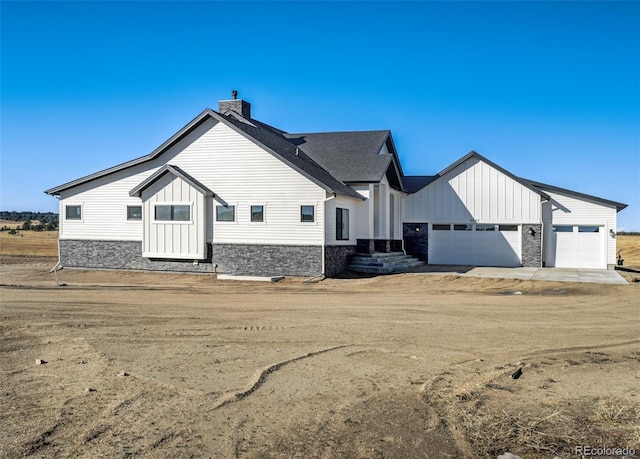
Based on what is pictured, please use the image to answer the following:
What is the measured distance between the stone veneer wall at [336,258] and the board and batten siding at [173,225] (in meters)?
5.01

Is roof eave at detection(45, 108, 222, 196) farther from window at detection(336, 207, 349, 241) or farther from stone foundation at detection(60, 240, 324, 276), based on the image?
window at detection(336, 207, 349, 241)

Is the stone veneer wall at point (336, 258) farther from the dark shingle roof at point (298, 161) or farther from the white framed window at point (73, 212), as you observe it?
the white framed window at point (73, 212)

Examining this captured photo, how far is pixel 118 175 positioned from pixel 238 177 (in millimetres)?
5691

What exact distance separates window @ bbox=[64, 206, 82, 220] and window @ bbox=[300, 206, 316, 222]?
34.6ft

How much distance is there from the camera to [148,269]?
24.4 m

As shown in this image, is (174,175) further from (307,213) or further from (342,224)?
(342,224)

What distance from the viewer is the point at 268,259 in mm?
22656

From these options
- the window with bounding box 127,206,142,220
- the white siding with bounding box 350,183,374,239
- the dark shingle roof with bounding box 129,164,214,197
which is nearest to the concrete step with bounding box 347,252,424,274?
the white siding with bounding box 350,183,374,239

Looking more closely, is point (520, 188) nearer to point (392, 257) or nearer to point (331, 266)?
point (392, 257)

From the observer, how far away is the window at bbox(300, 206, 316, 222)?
2208 centimetres

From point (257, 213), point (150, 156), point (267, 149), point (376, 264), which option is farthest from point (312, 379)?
point (150, 156)

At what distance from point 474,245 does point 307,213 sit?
957 centimetres

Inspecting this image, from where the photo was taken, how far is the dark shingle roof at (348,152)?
82.7ft

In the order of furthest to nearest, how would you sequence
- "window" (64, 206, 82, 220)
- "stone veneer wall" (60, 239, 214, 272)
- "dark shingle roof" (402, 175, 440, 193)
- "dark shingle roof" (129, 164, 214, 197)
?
"dark shingle roof" (402, 175, 440, 193) < "window" (64, 206, 82, 220) < "stone veneer wall" (60, 239, 214, 272) < "dark shingle roof" (129, 164, 214, 197)
